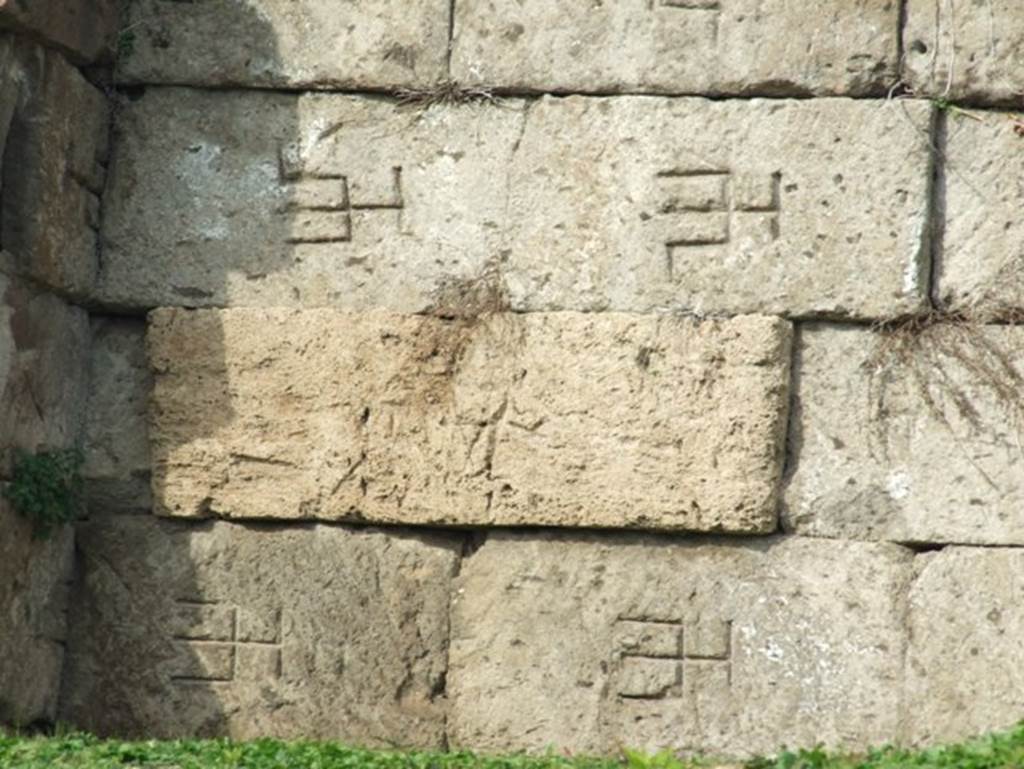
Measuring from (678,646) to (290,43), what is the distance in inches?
93.3

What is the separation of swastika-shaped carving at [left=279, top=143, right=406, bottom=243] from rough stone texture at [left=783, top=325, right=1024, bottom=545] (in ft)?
4.72

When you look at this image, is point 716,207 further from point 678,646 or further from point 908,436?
point 678,646

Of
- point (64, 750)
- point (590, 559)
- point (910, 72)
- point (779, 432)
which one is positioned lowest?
point (64, 750)

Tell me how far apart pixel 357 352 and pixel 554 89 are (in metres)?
1.08

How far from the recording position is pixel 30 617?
7082 millimetres

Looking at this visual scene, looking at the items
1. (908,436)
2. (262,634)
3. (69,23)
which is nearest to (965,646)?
(908,436)

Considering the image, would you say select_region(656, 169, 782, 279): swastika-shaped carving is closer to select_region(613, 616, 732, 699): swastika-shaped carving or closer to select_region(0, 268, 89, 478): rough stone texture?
select_region(613, 616, 732, 699): swastika-shaped carving

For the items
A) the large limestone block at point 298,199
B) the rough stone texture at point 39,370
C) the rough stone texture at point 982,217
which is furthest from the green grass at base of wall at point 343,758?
the large limestone block at point 298,199

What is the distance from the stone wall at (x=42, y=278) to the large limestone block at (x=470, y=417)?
12.6 inches

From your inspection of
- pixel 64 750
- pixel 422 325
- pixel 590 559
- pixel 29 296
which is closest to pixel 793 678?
pixel 590 559

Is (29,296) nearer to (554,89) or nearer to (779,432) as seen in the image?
(554,89)

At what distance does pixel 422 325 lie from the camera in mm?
7262

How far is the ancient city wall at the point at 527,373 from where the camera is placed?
699 centimetres

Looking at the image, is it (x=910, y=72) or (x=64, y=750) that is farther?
(x=910, y=72)
